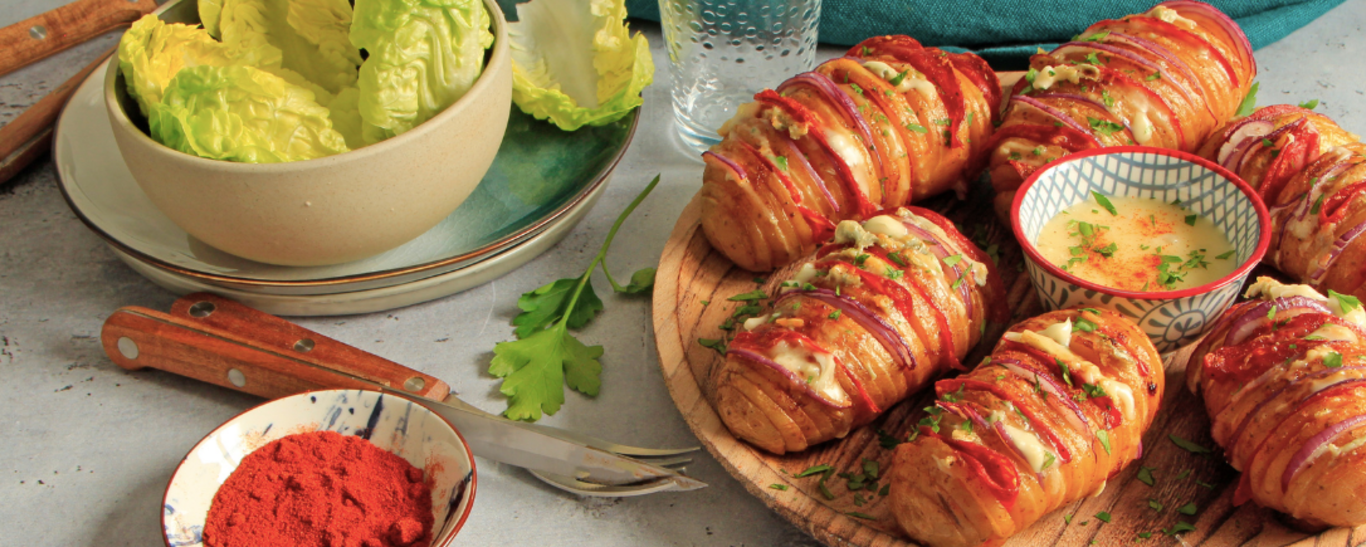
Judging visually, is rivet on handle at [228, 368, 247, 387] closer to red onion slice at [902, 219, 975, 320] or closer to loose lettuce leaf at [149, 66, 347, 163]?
loose lettuce leaf at [149, 66, 347, 163]

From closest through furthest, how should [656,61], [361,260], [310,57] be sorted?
[361,260]
[310,57]
[656,61]

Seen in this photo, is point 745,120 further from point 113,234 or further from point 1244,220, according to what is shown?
point 113,234

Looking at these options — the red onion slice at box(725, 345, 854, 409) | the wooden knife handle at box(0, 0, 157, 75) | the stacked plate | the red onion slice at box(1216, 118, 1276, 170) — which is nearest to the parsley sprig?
the stacked plate

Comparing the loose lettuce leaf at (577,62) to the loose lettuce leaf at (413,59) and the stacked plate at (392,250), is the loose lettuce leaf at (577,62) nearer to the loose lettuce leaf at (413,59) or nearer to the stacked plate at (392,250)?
the stacked plate at (392,250)

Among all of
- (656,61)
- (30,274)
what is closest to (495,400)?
(30,274)

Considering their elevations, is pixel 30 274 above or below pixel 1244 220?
below

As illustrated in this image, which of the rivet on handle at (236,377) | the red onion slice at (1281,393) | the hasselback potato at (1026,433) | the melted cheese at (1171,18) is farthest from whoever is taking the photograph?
the melted cheese at (1171,18)

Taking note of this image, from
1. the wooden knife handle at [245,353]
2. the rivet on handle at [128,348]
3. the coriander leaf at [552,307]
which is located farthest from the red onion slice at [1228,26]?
the rivet on handle at [128,348]
